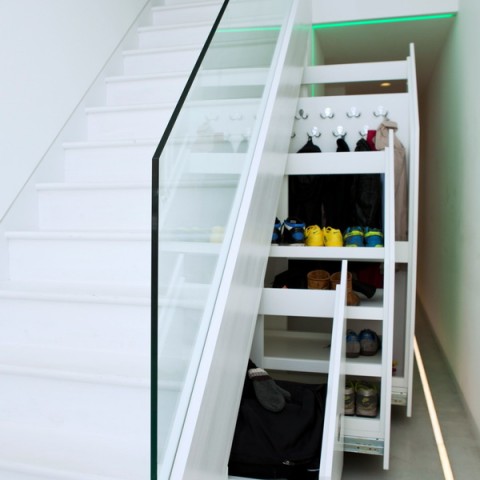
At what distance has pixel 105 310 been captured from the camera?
185 cm

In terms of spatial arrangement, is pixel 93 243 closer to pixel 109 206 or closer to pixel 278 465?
pixel 109 206

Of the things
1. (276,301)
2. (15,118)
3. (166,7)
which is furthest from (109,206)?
(166,7)

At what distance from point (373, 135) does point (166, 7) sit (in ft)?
5.54

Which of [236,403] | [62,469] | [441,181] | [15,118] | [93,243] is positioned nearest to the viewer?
[62,469]

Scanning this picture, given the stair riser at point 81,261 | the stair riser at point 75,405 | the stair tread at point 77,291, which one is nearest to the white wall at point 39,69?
the stair riser at point 81,261

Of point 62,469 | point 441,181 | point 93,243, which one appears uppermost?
point 441,181

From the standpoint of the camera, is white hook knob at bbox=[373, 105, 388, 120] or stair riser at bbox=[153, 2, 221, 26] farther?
stair riser at bbox=[153, 2, 221, 26]

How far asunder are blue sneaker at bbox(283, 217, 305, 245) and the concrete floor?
3.76ft

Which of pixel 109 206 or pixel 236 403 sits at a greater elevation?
pixel 109 206

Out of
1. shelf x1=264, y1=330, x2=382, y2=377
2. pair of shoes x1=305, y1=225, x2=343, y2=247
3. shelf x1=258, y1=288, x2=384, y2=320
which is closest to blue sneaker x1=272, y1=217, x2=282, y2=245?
pair of shoes x1=305, y1=225, x2=343, y2=247

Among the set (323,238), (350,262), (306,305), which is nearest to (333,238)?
(323,238)

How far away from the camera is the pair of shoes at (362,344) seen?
257cm

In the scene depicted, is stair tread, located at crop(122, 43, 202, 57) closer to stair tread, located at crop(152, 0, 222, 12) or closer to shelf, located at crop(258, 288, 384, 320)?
stair tread, located at crop(152, 0, 222, 12)

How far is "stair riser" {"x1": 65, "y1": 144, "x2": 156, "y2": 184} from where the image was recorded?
247 centimetres
